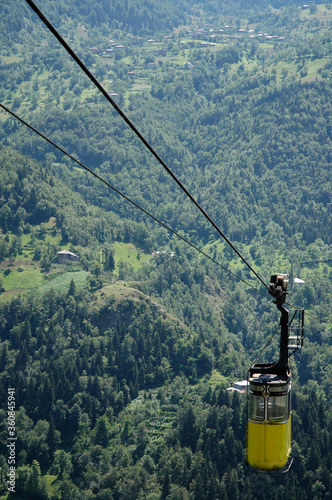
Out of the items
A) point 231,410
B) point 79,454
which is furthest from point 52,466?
→ point 231,410

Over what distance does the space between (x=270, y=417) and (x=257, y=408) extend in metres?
0.51

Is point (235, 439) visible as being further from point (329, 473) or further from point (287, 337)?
point (287, 337)

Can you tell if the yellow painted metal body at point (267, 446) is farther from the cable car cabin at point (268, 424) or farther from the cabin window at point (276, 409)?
the cabin window at point (276, 409)

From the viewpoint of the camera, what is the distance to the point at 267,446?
2470cm

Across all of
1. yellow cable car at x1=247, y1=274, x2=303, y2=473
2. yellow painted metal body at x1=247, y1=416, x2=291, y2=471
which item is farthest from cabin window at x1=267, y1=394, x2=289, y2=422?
yellow painted metal body at x1=247, y1=416, x2=291, y2=471

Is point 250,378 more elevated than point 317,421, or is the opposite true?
point 250,378

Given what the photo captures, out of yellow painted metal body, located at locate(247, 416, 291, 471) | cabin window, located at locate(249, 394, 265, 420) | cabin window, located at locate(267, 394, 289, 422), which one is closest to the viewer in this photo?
yellow painted metal body, located at locate(247, 416, 291, 471)

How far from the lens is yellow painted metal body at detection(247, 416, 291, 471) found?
24.5m

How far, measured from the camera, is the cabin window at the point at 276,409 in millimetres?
25188

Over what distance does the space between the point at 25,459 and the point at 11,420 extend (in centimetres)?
1069

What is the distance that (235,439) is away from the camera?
18400 centimetres

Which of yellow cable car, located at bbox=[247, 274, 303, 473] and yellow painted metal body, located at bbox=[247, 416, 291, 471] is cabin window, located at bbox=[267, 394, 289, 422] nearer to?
yellow cable car, located at bbox=[247, 274, 303, 473]

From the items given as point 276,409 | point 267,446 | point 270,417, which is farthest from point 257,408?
point 267,446

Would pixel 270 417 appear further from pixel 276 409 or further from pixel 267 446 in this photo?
pixel 267 446
